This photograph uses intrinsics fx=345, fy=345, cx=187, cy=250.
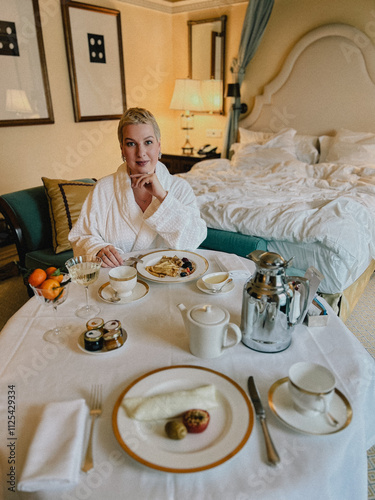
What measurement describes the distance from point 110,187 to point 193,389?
3.79ft

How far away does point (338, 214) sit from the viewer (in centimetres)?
209

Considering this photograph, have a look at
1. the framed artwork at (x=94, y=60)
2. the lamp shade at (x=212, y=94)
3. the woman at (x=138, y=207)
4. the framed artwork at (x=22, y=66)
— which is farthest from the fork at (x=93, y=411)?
the lamp shade at (x=212, y=94)

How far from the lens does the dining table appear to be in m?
0.58

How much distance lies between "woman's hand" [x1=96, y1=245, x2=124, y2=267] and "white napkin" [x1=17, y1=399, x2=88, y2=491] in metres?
0.69

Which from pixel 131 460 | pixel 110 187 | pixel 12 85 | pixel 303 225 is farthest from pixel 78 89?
pixel 131 460

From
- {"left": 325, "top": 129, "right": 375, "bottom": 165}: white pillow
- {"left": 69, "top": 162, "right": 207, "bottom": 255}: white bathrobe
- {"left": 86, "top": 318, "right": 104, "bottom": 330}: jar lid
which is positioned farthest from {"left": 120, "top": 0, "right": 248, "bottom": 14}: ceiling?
{"left": 86, "top": 318, "right": 104, "bottom": 330}: jar lid

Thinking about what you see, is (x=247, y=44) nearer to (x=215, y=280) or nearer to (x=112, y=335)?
(x=215, y=280)

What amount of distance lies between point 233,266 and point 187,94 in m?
3.80

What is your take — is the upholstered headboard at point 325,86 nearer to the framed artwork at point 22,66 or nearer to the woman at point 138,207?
the framed artwork at point 22,66

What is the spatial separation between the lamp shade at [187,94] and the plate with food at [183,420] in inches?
171

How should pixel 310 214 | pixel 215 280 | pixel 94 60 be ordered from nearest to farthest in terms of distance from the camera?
pixel 215 280, pixel 310 214, pixel 94 60

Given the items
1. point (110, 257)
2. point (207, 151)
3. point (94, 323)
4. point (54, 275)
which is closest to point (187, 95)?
point (207, 151)

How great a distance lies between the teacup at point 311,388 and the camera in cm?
65

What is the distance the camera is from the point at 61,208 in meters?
2.32
